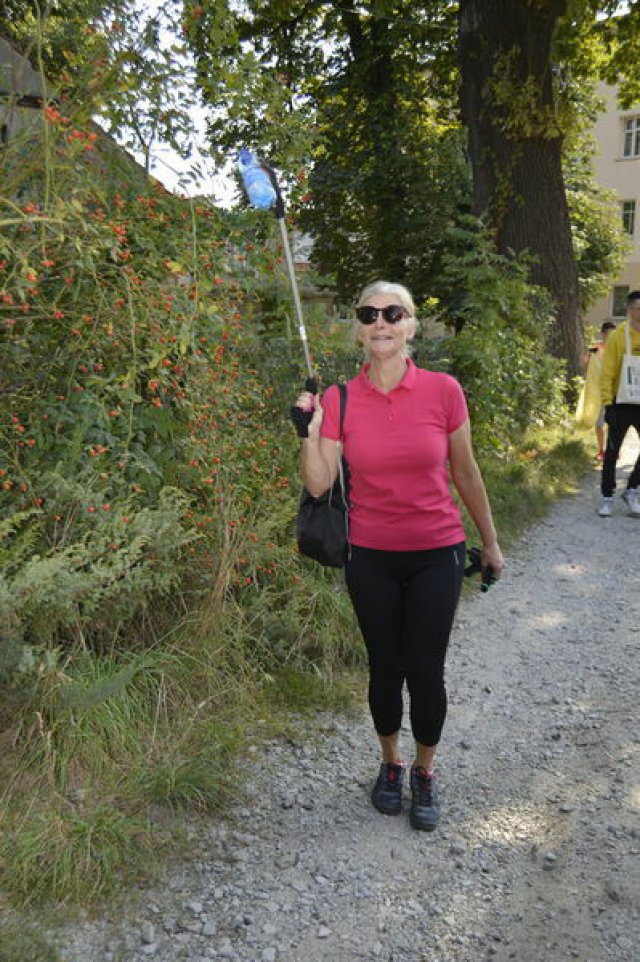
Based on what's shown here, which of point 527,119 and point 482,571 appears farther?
point 527,119

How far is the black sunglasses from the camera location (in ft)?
9.89

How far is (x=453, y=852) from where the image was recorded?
3.13 metres

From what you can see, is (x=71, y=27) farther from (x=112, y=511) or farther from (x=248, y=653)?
(x=248, y=653)

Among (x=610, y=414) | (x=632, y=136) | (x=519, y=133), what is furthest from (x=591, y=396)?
(x=632, y=136)

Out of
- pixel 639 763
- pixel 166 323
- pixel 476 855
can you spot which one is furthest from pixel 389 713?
pixel 166 323

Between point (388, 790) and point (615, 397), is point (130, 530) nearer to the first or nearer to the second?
point (388, 790)

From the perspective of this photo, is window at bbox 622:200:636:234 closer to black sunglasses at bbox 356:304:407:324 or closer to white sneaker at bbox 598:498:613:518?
white sneaker at bbox 598:498:613:518

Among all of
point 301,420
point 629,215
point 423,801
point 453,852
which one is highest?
point 629,215

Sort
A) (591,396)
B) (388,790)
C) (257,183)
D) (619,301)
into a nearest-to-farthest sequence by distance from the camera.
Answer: (257,183) → (388,790) → (591,396) → (619,301)

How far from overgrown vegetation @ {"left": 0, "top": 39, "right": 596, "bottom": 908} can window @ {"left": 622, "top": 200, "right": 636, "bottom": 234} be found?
32.3 m

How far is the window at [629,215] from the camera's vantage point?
33219 millimetres

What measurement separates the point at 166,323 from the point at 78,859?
2.20 m

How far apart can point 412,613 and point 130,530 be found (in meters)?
1.22

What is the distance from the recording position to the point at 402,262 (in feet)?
53.9
